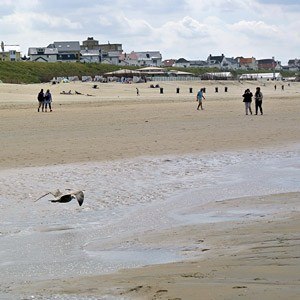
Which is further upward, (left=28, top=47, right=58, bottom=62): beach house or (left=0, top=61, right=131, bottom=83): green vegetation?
(left=28, top=47, right=58, bottom=62): beach house

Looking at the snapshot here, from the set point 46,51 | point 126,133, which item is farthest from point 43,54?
point 126,133

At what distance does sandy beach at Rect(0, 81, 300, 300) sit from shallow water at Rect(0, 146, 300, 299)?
2 cm

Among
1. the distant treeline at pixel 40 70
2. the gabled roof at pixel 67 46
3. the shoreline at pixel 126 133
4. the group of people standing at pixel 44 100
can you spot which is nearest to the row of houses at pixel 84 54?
the gabled roof at pixel 67 46

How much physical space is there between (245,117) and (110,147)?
44.5ft

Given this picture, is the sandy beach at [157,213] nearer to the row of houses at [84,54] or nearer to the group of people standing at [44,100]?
the group of people standing at [44,100]

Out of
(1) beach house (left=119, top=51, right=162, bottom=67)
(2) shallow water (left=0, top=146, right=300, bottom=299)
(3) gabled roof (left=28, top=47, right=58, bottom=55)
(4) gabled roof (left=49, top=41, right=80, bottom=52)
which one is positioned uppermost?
(4) gabled roof (left=49, top=41, right=80, bottom=52)

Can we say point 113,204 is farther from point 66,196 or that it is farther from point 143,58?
point 143,58

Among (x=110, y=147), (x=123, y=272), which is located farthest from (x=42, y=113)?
(x=123, y=272)

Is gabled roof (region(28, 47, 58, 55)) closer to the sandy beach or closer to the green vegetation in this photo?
the green vegetation

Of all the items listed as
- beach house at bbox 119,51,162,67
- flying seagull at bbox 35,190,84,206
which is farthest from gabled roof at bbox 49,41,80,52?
flying seagull at bbox 35,190,84,206

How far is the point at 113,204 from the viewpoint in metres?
11.3

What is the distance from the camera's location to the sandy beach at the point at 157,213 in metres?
6.18

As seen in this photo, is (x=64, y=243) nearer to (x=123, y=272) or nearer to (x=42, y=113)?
(x=123, y=272)

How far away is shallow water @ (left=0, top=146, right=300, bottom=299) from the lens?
25.0ft
